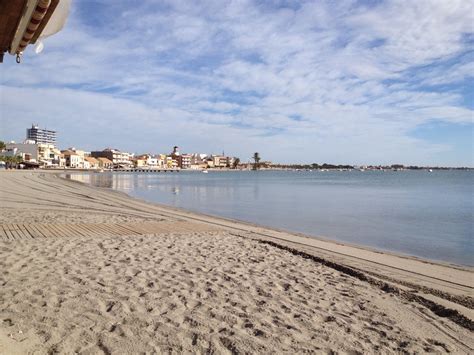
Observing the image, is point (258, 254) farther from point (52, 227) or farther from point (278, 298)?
point (52, 227)

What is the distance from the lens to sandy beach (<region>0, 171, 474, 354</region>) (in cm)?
422

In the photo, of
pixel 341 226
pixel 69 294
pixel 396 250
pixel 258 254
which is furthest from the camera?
pixel 341 226

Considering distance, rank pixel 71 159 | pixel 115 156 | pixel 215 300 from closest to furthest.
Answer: pixel 215 300
pixel 71 159
pixel 115 156

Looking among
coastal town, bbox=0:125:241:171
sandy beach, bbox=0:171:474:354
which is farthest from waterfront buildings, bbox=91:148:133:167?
sandy beach, bbox=0:171:474:354

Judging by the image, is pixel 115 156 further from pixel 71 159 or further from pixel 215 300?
pixel 215 300

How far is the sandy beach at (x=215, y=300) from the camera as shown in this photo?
166 inches

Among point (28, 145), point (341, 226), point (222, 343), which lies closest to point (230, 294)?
point (222, 343)

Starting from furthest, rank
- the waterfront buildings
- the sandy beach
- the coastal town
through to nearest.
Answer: the waterfront buildings → the coastal town → the sandy beach

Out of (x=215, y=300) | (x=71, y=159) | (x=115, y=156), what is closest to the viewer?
(x=215, y=300)

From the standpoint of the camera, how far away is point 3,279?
19.0ft

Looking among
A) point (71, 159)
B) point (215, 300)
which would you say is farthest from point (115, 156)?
point (215, 300)

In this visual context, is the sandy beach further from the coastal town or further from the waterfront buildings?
the waterfront buildings

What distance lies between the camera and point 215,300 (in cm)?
546

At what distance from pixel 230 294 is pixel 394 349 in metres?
2.35
